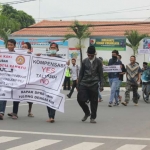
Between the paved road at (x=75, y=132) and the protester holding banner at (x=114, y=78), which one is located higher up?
the protester holding banner at (x=114, y=78)

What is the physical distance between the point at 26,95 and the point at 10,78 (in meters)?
0.62

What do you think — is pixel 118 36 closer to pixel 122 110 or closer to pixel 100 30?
pixel 100 30

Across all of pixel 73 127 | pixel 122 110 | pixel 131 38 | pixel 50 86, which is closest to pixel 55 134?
pixel 73 127

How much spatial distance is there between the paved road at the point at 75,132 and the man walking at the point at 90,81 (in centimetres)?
47

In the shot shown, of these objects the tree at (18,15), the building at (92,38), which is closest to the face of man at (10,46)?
the building at (92,38)

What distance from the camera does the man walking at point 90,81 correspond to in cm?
1098

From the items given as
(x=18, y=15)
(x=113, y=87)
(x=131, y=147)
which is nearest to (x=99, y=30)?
(x=18, y=15)

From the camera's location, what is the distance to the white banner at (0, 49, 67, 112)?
11078 mm

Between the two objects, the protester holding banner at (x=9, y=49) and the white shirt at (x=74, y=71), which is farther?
the white shirt at (x=74, y=71)

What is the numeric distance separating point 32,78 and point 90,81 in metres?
1.45

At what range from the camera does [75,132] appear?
9414mm

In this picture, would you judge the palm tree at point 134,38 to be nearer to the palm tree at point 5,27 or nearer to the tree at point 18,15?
the palm tree at point 5,27

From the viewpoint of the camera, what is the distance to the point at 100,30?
49.3m

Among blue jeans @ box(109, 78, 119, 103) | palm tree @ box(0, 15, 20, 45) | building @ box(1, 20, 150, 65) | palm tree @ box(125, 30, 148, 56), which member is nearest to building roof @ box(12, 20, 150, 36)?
building @ box(1, 20, 150, 65)
